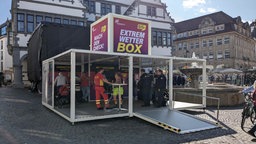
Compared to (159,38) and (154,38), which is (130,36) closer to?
(154,38)

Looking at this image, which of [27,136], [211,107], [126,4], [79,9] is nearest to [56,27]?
[27,136]

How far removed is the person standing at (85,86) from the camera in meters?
13.2

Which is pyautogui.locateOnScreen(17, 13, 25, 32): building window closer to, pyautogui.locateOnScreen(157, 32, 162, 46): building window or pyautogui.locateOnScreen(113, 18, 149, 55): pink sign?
pyautogui.locateOnScreen(157, 32, 162, 46): building window

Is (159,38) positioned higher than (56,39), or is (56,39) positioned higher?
(159,38)

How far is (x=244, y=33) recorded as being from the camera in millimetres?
61594

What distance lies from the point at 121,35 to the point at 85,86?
402cm

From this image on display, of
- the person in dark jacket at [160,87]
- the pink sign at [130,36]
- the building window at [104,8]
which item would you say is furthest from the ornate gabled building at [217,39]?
the person in dark jacket at [160,87]

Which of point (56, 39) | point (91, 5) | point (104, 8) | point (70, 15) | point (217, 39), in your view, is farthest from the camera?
point (217, 39)

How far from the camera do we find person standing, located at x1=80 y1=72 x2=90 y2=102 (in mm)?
13195

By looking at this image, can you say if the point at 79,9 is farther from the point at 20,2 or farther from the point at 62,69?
the point at 62,69

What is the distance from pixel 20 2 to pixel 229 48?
45559 mm

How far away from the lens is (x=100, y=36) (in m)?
11.6

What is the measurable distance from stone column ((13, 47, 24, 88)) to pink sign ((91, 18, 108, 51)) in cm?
1605

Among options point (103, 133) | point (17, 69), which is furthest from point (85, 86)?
point (17, 69)
